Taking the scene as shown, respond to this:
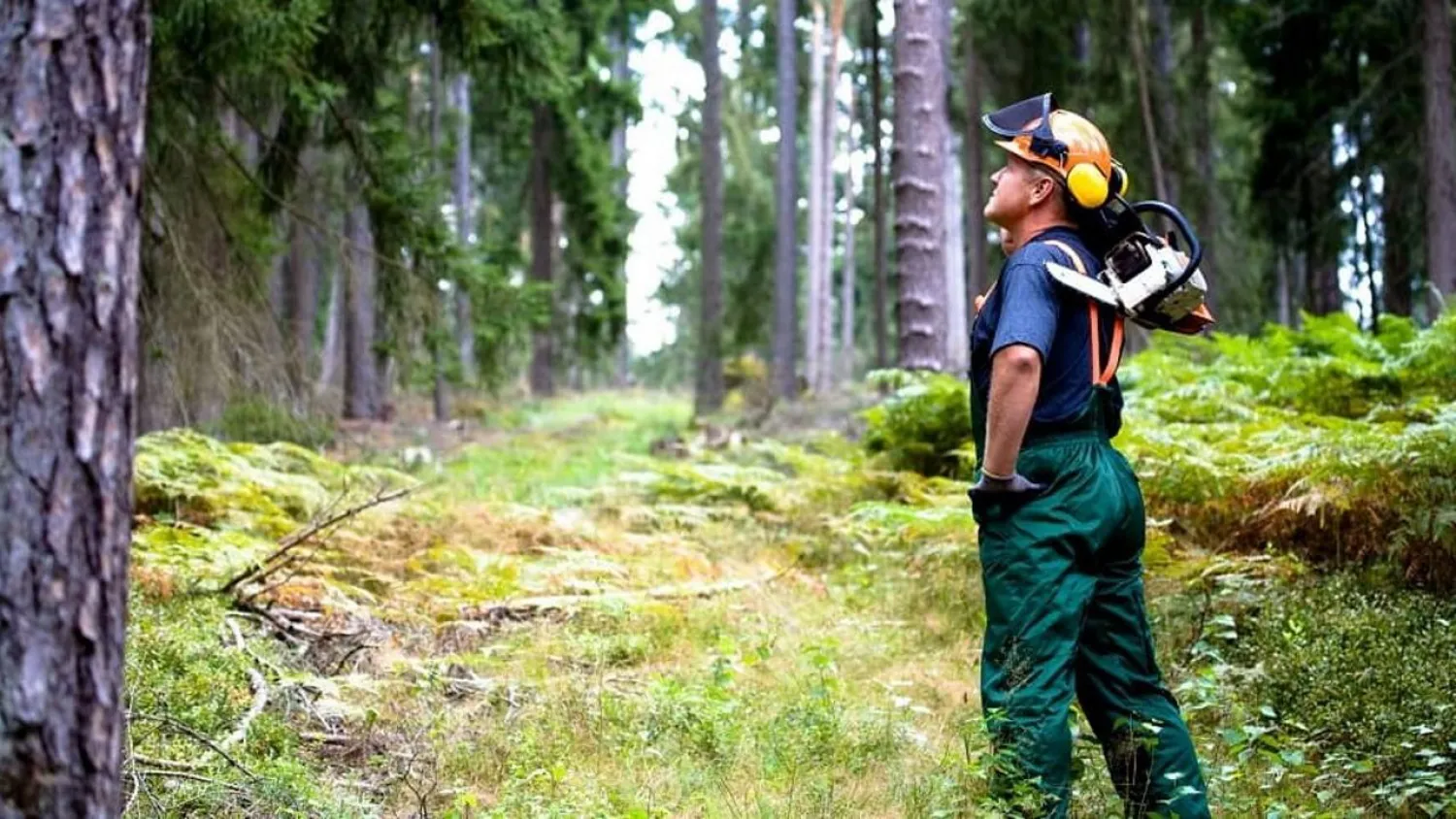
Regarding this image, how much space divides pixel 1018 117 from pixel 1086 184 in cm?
33

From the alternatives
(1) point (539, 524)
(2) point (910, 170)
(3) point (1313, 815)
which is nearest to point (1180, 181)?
(2) point (910, 170)

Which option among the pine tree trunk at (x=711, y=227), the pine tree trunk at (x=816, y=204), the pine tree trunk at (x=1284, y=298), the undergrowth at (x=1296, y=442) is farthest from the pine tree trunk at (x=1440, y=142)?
the pine tree trunk at (x=816, y=204)

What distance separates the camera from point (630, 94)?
26.5 m

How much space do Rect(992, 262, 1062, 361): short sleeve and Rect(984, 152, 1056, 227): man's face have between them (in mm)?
265

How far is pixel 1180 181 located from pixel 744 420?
25.1 ft

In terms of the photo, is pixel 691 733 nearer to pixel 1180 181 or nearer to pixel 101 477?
pixel 101 477

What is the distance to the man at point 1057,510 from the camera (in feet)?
12.4

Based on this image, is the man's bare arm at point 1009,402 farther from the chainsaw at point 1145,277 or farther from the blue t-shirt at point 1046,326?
the chainsaw at point 1145,277

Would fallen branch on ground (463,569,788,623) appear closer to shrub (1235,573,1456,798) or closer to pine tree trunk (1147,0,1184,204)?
shrub (1235,573,1456,798)

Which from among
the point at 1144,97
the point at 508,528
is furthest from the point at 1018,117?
the point at 1144,97

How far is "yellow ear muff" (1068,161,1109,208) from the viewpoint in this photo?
12.9 feet

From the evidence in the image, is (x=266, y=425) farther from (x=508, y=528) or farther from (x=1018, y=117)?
(x=1018, y=117)

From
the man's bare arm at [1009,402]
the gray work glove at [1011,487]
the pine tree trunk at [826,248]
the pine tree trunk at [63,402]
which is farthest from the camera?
the pine tree trunk at [826,248]

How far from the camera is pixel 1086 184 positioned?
3941 millimetres
